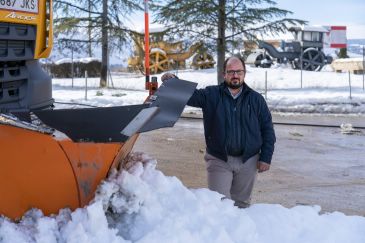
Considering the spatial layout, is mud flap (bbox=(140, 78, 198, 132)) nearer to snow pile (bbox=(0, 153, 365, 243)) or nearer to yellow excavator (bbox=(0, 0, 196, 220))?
yellow excavator (bbox=(0, 0, 196, 220))

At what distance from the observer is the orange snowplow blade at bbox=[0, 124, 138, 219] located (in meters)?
2.90

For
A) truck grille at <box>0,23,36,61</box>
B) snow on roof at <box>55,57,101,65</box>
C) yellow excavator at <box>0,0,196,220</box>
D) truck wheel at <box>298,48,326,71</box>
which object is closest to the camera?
yellow excavator at <box>0,0,196,220</box>

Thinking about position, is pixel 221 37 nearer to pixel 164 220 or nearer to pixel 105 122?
pixel 164 220

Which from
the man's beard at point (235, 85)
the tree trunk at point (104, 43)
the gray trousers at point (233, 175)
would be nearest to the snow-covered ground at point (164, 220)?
the gray trousers at point (233, 175)

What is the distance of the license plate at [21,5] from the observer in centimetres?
402

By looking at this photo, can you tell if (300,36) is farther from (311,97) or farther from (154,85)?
(154,85)

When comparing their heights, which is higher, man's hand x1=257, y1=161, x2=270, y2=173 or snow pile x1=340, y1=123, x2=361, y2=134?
man's hand x1=257, y1=161, x2=270, y2=173

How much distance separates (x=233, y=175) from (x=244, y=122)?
430 mm

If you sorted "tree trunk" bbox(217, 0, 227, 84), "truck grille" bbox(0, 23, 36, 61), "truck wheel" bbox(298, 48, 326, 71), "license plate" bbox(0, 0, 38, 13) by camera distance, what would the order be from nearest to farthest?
"license plate" bbox(0, 0, 38, 13) < "truck grille" bbox(0, 23, 36, 61) < "tree trunk" bbox(217, 0, 227, 84) < "truck wheel" bbox(298, 48, 326, 71)

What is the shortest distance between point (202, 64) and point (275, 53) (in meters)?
4.42

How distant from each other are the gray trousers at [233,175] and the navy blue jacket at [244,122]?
0.05m

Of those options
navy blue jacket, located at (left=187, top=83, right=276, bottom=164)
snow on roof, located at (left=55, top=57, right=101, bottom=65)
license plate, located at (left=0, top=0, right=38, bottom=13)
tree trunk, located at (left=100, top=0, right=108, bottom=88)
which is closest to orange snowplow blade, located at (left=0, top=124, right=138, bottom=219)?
navy blue jacket, located at (left=187, top=83, right=276, bottom=164)

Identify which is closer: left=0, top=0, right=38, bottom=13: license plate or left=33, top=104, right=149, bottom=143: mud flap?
left=33, top=104, right=149, bottom=143: mud flap

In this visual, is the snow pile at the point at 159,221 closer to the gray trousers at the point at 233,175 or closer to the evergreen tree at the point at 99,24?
the gray trousers at the point at 233,175
